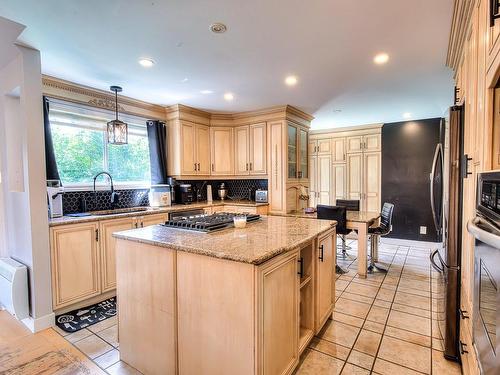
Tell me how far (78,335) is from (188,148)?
2.84 metres

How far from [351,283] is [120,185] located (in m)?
3.43

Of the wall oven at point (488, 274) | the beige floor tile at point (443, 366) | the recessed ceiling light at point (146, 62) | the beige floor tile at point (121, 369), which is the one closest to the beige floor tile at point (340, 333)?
the beige floor tile at point (443, 366)

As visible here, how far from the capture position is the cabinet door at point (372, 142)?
221 inches

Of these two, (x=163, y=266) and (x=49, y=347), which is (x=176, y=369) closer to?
(x=163, y=266)

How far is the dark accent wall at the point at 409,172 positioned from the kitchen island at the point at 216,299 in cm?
410

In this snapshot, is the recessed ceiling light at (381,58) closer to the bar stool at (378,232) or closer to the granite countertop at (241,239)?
the granite countertop at (241,239)

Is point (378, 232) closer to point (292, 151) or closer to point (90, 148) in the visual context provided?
point (292, 151)

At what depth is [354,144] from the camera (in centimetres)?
586

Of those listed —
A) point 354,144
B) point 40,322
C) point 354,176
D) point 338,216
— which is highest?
point 354,144

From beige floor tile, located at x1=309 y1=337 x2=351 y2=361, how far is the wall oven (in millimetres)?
1182

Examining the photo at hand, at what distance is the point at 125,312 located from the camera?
1.92 metres

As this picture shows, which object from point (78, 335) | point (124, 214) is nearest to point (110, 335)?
point (78, 335)

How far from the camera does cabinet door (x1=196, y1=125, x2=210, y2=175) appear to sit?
451cm

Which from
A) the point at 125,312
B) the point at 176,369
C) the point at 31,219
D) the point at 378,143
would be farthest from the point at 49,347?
the point at 378,143
